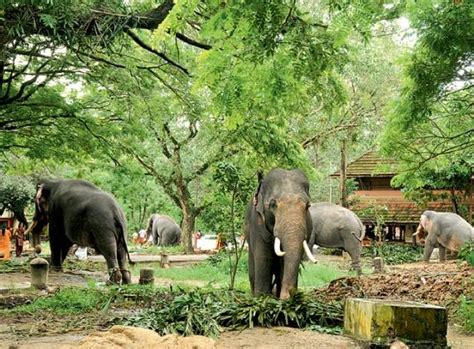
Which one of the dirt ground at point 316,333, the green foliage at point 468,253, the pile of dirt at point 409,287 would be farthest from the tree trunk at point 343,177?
the pile of dirt at point 409,287

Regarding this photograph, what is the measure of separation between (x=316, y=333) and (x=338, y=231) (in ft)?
41.3

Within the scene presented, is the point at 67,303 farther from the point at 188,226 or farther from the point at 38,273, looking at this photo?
the point at 188,226

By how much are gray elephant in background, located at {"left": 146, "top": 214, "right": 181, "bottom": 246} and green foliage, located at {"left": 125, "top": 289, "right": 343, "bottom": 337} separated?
2978 cm

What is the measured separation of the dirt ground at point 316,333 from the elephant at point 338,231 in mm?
6506

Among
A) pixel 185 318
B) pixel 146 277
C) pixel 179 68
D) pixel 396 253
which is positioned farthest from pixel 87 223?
pixel 396 253

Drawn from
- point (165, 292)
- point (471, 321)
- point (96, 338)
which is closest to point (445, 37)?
point (471, 321)

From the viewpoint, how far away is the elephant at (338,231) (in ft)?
62.6

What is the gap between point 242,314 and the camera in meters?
7.33

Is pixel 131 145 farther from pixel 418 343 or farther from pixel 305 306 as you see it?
pixel 418 343

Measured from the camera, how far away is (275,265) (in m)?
9.54

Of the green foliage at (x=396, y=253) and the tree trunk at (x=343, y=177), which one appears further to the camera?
the tree trunk at (x=343, y=177)

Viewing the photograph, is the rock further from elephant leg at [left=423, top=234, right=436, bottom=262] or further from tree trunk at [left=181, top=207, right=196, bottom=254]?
tree trunk at [left=181, top=207, right=196, bottom=254]

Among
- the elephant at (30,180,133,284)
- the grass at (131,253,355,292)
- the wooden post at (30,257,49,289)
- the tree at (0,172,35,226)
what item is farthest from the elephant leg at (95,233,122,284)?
the tree at (0,172,35,226)

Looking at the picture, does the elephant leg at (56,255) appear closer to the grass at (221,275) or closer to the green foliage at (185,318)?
the grass at (221,275)
